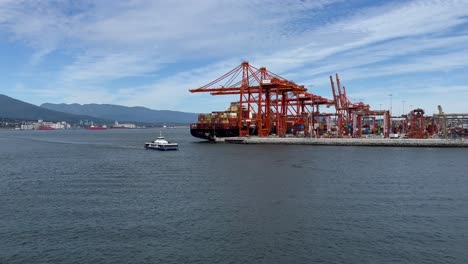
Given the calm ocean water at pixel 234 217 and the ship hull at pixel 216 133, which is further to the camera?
the ship hull at pixel 216 133

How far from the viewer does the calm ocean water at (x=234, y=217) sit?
13234 millimetres

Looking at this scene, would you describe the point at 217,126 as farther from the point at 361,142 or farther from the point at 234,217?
the point at 234,217

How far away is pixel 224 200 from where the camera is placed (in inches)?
818

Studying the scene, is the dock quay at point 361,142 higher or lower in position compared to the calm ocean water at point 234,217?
Result: higher

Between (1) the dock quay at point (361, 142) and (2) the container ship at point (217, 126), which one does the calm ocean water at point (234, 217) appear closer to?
(1) the dock quay at point (361, 142)

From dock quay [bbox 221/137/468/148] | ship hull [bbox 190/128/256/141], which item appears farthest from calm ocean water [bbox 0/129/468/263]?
ship hull [bbox 190/128/256/141]

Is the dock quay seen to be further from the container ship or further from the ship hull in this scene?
the container ship

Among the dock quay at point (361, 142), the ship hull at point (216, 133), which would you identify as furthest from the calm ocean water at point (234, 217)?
the ship hull at point (216, 133)

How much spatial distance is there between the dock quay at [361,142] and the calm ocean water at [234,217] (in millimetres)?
30971

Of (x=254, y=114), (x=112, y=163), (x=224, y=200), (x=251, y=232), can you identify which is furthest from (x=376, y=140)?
(x=251, y=232)

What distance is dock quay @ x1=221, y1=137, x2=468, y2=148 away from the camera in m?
58.8

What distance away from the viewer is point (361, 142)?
64.6 m

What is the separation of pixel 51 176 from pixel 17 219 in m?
13.2

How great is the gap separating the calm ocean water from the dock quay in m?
31.0
